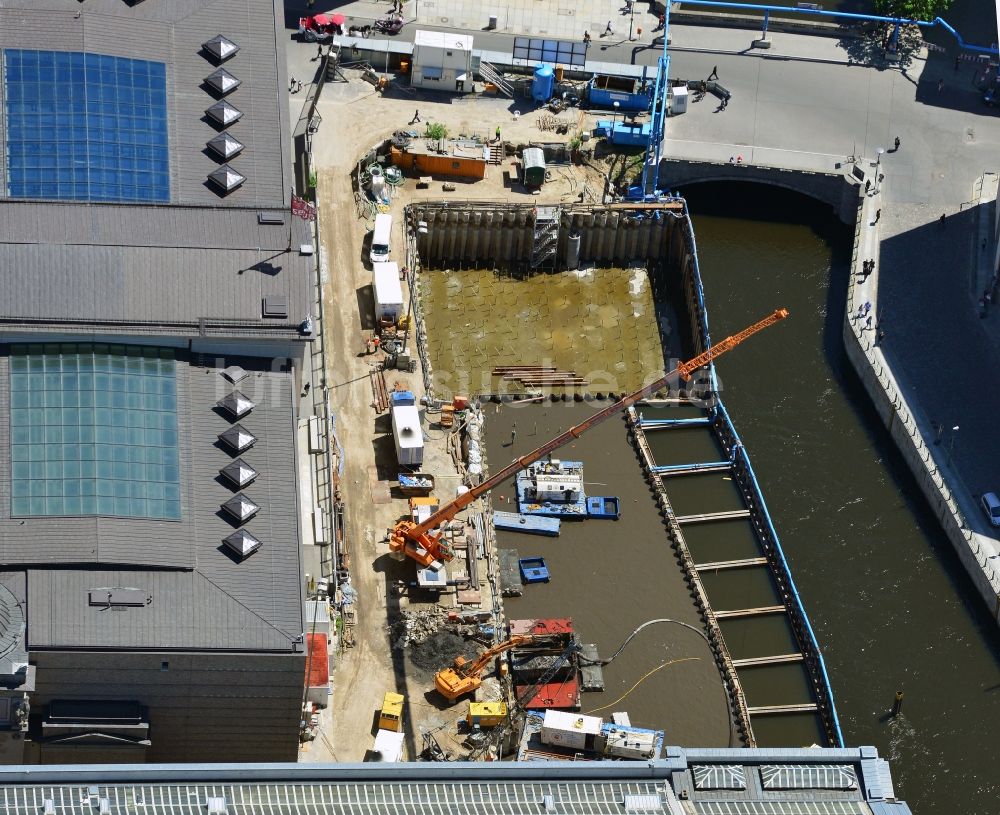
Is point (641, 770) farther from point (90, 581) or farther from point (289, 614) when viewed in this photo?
point (90, 581)

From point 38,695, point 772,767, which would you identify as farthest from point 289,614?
point 772,767

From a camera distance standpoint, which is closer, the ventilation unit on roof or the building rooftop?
the building rooftop

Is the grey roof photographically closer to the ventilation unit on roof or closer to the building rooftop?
the ventilation unit on roof

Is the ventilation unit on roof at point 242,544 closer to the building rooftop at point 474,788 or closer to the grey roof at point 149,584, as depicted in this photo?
the grey roof at point 149,584

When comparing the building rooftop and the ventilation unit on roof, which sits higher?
the ventilation unit on roof

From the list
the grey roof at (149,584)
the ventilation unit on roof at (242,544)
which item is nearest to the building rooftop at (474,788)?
the grey roof at (149,584)

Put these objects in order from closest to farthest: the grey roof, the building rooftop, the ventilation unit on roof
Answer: the building rooftop → the grey roof → the ventilation unit on roof

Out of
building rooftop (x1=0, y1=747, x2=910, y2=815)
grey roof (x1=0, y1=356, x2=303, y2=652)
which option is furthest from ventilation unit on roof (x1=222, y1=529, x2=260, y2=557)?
building rooftop (x1=0, y1=747, x2=910, y2=815)
